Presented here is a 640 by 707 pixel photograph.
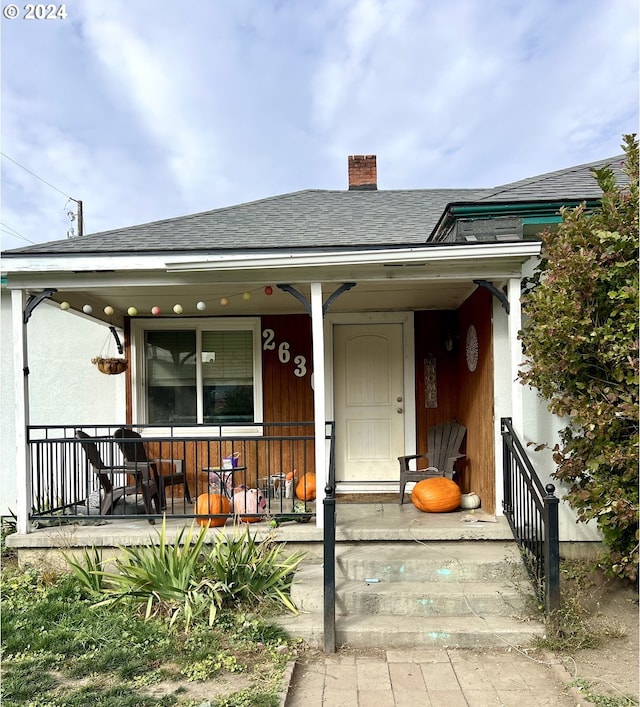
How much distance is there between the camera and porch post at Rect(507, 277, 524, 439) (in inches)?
176

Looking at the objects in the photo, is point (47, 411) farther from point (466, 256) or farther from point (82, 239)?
point (466, 256)

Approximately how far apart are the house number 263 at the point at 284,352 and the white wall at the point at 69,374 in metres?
1.82

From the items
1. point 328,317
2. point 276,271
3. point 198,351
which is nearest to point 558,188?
point 328,317

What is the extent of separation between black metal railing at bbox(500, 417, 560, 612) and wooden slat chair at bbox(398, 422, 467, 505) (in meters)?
1.11

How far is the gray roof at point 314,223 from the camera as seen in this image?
516 cm

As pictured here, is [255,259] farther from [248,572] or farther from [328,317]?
[248,572]

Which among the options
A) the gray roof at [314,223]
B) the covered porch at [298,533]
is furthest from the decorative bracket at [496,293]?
the covered porch at [298,533]

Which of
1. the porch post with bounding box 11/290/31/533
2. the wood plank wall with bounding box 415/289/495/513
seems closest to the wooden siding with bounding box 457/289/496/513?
the wood plank wall with bounding box 415/289/495/513

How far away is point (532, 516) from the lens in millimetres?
4094

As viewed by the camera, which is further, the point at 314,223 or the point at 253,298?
the point at 314,223

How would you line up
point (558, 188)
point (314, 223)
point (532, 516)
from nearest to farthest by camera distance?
point (532, 516) < point (558, 188) < point (314, 223)

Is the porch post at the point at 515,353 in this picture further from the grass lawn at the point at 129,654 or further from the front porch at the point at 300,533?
the grass lawn at the point at 129,654

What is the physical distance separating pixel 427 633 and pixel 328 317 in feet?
12.7

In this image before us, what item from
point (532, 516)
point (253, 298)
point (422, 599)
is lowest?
point (422, 599)
